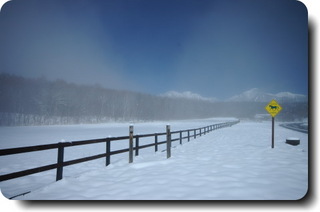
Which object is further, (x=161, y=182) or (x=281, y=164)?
(x=281, y=164)

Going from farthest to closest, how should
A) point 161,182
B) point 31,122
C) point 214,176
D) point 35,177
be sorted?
point 31,122 → point 35,177 → point 214,176 → point 161,182

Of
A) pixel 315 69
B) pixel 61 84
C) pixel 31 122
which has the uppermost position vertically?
pixel 61 84

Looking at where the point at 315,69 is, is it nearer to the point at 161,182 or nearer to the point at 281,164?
the point at 281,164

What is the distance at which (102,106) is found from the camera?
213 ft

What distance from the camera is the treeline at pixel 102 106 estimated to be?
137 ft

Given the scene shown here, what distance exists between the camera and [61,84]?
49562mm

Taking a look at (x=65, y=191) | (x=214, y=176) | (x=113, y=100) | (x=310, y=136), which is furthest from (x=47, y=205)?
(x=113, y=100)

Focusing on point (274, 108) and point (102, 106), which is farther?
point (102, 106)

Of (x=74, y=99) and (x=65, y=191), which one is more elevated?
(x=74, y=99)

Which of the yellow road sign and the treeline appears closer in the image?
the yellow road sign

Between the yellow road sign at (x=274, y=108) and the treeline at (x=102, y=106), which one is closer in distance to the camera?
the yellow road sign at (x=274, y=108)

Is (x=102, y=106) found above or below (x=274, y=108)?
above

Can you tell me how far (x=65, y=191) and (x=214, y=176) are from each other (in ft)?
11.5

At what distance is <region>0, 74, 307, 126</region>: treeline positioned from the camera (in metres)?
41.9
